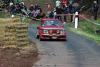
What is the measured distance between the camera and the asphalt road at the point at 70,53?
21320mm

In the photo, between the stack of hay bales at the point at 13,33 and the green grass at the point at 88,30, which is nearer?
the stack of hay bales at the point at 13,33

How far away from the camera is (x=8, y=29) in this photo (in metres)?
23.6

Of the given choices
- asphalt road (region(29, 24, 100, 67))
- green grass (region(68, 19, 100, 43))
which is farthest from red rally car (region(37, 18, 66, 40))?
green grass (region(68, 19, 100, 43))

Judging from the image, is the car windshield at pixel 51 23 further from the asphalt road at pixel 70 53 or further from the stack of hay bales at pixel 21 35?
the stack of hay bales at pixel 21 35

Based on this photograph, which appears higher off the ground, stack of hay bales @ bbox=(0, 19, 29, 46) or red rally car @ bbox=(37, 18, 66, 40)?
stack of hay bales @ bbox=(0, 19, 29, 46)

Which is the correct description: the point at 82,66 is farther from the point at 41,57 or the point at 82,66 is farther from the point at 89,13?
the point at 89,13

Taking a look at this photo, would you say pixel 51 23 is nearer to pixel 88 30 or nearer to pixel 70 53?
pixel 88 30

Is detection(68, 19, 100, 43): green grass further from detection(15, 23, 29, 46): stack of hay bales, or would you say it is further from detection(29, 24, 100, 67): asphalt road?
detection(15, 23, 29, 46): stack of hay bales

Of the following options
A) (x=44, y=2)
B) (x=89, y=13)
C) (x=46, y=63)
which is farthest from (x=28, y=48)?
(x=44, y=2)

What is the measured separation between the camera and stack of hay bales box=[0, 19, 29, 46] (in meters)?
23.2

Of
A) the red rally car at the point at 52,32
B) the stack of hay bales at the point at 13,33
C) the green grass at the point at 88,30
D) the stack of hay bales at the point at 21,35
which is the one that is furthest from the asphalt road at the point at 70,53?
the stack of hay bales at the point at 13,33

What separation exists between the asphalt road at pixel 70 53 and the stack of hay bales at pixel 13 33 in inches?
49.0

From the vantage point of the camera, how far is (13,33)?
23.6 meters

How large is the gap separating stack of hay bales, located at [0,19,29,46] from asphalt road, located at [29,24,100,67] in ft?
4.09
